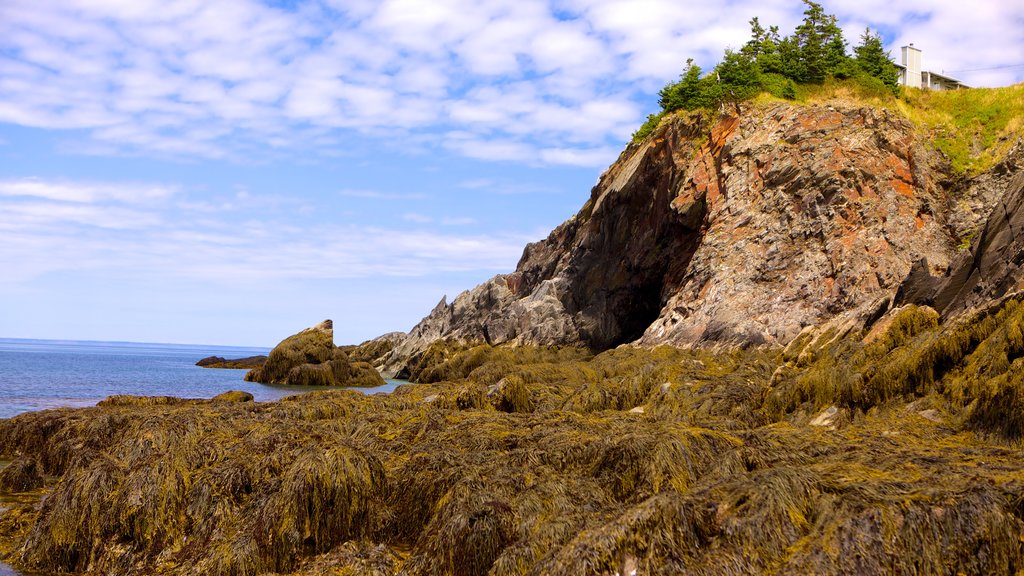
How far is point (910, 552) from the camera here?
6.30 metres

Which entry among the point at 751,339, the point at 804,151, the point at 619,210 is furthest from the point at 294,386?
the point at 804,151

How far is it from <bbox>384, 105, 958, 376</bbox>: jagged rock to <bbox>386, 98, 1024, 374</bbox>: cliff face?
0.24 feet

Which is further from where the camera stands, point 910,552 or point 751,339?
point 751,339

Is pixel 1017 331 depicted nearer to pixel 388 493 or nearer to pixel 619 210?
pixel 388 493

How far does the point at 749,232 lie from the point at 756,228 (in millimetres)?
422

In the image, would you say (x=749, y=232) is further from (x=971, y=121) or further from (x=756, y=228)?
(x=971, y=121)

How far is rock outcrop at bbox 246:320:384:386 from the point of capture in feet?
167

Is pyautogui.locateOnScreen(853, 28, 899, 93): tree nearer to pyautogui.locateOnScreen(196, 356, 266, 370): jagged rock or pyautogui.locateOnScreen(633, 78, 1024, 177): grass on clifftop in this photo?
pyautogui.locateOnScreen(633, 78, 1024, 177): grass on clifftop

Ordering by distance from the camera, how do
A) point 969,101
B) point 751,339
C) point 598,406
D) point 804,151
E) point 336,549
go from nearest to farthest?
point 336,549 → point 598,406 → point 751,339 → point 804,151 → point 969,101

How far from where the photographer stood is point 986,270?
59.4 feet

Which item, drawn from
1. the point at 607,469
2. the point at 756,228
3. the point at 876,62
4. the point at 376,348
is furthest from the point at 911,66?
the point at 607,469

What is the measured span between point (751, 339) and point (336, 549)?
28673 mm

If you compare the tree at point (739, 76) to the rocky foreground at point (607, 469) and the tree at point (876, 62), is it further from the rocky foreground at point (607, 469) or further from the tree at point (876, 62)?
the rocky foreground at point (607, 469)

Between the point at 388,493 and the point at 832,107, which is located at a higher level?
the point at 832,107
